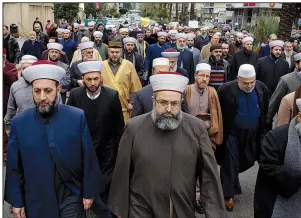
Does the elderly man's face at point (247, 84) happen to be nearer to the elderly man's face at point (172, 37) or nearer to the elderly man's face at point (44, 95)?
the elderly man's face at point (44, 95)

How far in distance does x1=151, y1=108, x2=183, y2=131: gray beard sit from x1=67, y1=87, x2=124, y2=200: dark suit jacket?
1.56 m

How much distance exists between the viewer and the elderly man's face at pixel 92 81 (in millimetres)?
5070

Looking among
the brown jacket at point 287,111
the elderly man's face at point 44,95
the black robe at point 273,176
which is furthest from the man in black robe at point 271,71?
the elderly man's face at point 44,95

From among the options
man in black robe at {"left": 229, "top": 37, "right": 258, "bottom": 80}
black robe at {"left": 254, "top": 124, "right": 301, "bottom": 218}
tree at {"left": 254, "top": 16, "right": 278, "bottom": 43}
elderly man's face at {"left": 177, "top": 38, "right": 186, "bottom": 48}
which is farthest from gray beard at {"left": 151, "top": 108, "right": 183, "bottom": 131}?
tree at {"left": 254, "top": 16, "right": 278, "bottom": 43}

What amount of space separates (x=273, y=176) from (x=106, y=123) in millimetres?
2046

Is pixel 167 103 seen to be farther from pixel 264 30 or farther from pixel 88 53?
pixel 264 30

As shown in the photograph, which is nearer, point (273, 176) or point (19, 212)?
point (273, 176)

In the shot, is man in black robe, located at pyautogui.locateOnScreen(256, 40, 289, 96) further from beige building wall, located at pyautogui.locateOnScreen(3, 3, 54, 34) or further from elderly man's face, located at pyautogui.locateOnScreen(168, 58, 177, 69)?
beige building wall, located at pyautogui.locateOnScreen(3, 3, 54, 34)

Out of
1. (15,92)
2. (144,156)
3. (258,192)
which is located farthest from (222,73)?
(144,156)

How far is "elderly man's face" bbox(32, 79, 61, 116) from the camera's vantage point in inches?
147

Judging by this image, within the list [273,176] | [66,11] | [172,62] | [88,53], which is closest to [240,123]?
[172,62]

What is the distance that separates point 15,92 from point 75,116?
2058 mm

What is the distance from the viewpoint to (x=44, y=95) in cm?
374

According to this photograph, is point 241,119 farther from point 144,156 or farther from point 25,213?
point 25,213
